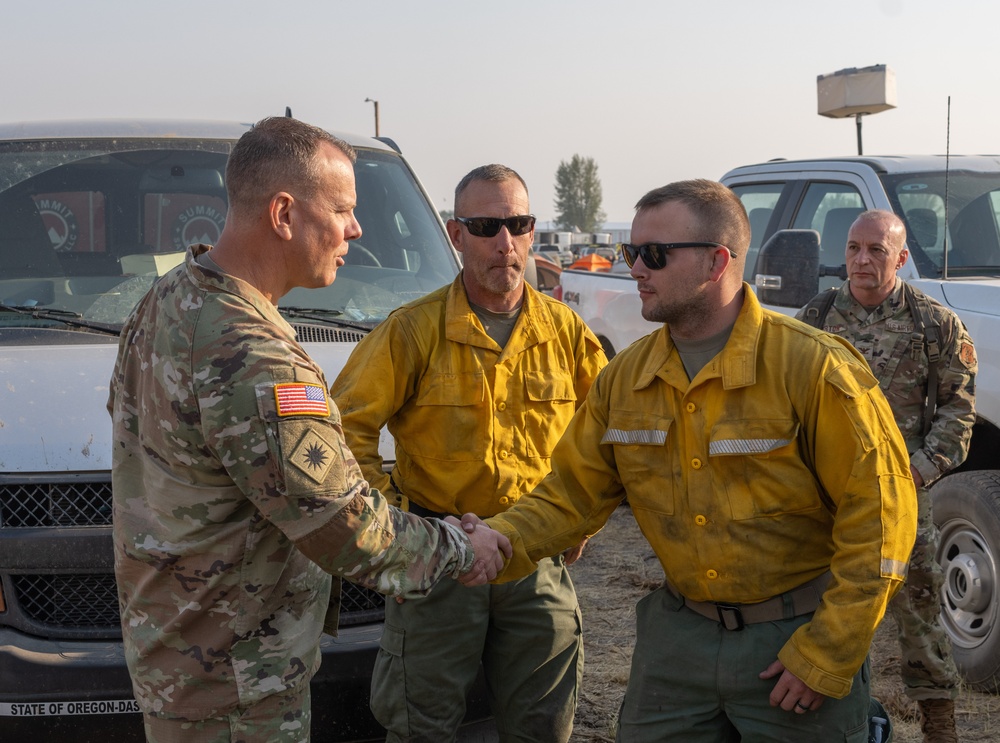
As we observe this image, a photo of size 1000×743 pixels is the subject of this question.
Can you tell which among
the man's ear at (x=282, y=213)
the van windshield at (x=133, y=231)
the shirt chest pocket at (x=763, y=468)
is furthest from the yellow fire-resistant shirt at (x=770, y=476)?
the van windshield at (x=133, y=231)

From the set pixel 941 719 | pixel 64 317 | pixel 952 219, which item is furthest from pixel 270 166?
pixel 952 219

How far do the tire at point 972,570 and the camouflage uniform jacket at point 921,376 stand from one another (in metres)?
0.49

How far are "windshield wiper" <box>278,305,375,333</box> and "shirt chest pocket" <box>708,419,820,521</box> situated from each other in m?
1.93

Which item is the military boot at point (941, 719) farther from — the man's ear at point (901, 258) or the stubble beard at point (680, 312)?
the stubble beard at point (680, 312)

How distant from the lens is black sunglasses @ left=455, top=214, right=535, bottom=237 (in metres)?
3.50

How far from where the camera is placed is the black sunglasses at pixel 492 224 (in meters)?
3.50

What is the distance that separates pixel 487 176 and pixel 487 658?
1.50 metres

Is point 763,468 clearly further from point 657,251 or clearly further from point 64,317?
point 64,317

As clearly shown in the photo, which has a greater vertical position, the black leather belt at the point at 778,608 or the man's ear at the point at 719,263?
the man's ear at the point at 719,263

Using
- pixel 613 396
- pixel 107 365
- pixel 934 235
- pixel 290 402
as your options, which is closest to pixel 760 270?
pixel 934 235

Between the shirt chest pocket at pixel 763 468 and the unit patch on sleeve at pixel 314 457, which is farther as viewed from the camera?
the shirt chest pocket at pixel 763 468

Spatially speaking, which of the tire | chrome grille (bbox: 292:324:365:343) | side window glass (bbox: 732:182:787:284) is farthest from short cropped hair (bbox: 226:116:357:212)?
side window glass (bbox: 732:182:787:284)

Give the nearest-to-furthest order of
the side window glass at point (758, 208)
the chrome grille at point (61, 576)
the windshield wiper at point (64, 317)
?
1. the chrome grille at point (61, 576)
2. the windshield wiper at point (64, 317)
3. the side window glass at point (758, 208)

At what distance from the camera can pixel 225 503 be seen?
7.97 feet
